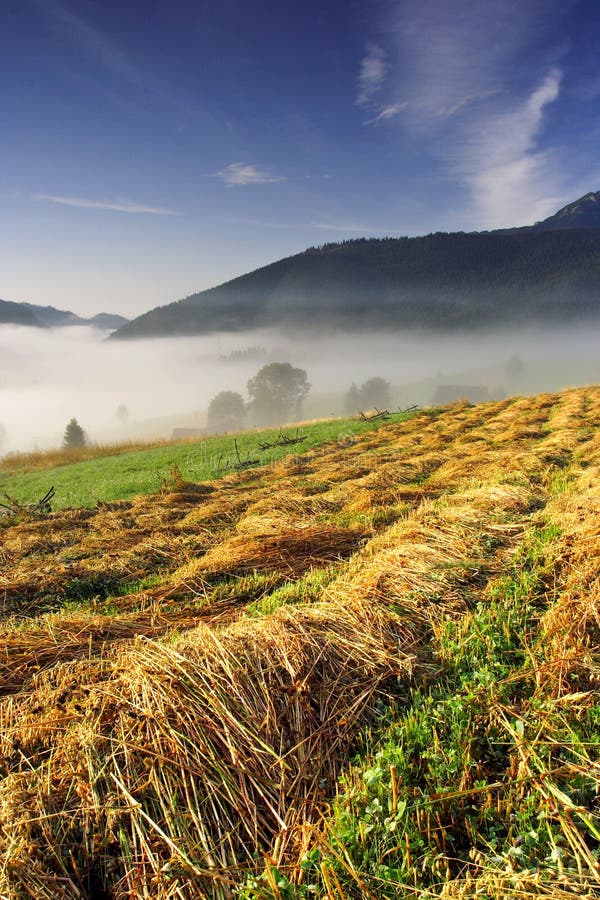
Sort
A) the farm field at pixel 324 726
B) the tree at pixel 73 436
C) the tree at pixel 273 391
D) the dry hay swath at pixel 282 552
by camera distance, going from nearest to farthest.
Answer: the farm field at pixel 324 726 → the dry hay swath at pixel 282 552 → the tree at pixel 73 436 → the tree at pixel 273 391

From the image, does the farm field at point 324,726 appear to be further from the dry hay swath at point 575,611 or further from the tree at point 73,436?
the tree at point 73,436

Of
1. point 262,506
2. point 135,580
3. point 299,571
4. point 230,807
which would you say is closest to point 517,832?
point 230,807

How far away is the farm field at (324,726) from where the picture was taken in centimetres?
230

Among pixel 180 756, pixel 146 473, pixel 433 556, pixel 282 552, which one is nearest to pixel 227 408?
pixel 146 473

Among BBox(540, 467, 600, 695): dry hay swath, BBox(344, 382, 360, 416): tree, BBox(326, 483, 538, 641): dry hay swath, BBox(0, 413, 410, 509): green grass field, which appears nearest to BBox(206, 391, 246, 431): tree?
BBox(344, 382, 360, 416): tree

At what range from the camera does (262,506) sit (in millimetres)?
9992

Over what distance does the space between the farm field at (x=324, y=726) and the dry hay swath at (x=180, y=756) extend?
0.01m

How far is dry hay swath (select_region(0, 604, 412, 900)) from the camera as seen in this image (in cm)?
239

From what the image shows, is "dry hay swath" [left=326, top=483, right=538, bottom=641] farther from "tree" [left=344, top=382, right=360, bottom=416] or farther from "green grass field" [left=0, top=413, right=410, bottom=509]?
"tree" [left=344, top=382, right=360, bottom=416]

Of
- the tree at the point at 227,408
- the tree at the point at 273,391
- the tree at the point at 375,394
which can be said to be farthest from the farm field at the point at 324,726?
the tree at the point at 375,394

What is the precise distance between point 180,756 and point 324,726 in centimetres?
96

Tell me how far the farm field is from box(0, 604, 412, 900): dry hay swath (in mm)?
13

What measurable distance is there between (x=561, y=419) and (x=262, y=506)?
14.1m

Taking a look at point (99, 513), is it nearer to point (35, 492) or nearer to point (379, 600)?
point (379, 600)
